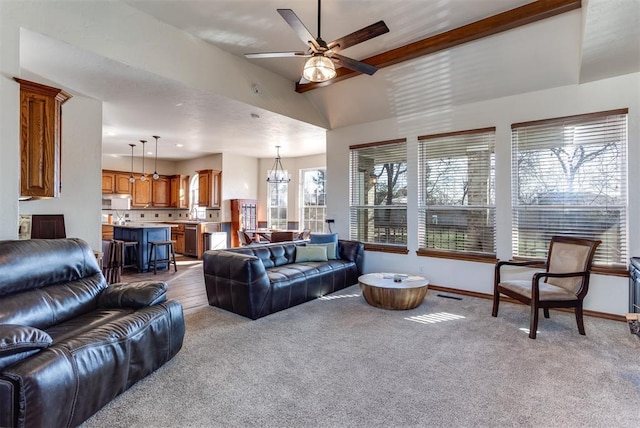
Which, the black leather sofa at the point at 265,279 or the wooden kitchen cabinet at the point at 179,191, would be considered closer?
the black leather sofa at the point at 265,279

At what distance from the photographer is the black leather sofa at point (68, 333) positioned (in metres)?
1.53

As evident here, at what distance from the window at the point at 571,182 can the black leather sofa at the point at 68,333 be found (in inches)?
173

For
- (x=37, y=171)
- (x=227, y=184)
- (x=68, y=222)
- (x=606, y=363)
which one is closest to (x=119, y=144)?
(x=227, y=184)

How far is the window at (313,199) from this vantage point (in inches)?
342

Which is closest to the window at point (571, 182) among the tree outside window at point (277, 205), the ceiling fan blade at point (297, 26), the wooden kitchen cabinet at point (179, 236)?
the ceiling fan blade at point (297, 26)

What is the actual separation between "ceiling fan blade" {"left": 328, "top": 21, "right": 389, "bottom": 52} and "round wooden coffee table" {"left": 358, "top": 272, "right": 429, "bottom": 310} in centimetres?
268

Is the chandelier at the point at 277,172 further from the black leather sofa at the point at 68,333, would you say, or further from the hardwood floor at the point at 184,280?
the black leather sofa at the point at 68,333

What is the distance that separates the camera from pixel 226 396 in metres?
2.16

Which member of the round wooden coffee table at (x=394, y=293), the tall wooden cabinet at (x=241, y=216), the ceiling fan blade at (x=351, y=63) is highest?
the ceiling fan blade at (x=351, y=63)

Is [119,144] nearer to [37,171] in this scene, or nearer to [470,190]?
[37,171]

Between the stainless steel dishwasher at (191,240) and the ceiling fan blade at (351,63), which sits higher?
the ceiling fan blade at (351,63)

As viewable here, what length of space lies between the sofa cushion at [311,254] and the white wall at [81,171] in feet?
9.42

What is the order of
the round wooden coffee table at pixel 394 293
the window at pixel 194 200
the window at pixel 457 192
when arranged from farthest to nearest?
the window at pixel 194 200 → the window at pixel 457 192 → the round wooden coffee table at pixel 394 293

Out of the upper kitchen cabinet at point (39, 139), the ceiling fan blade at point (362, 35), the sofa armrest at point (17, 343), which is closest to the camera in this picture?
the sofa armrest at point (17, 343)
